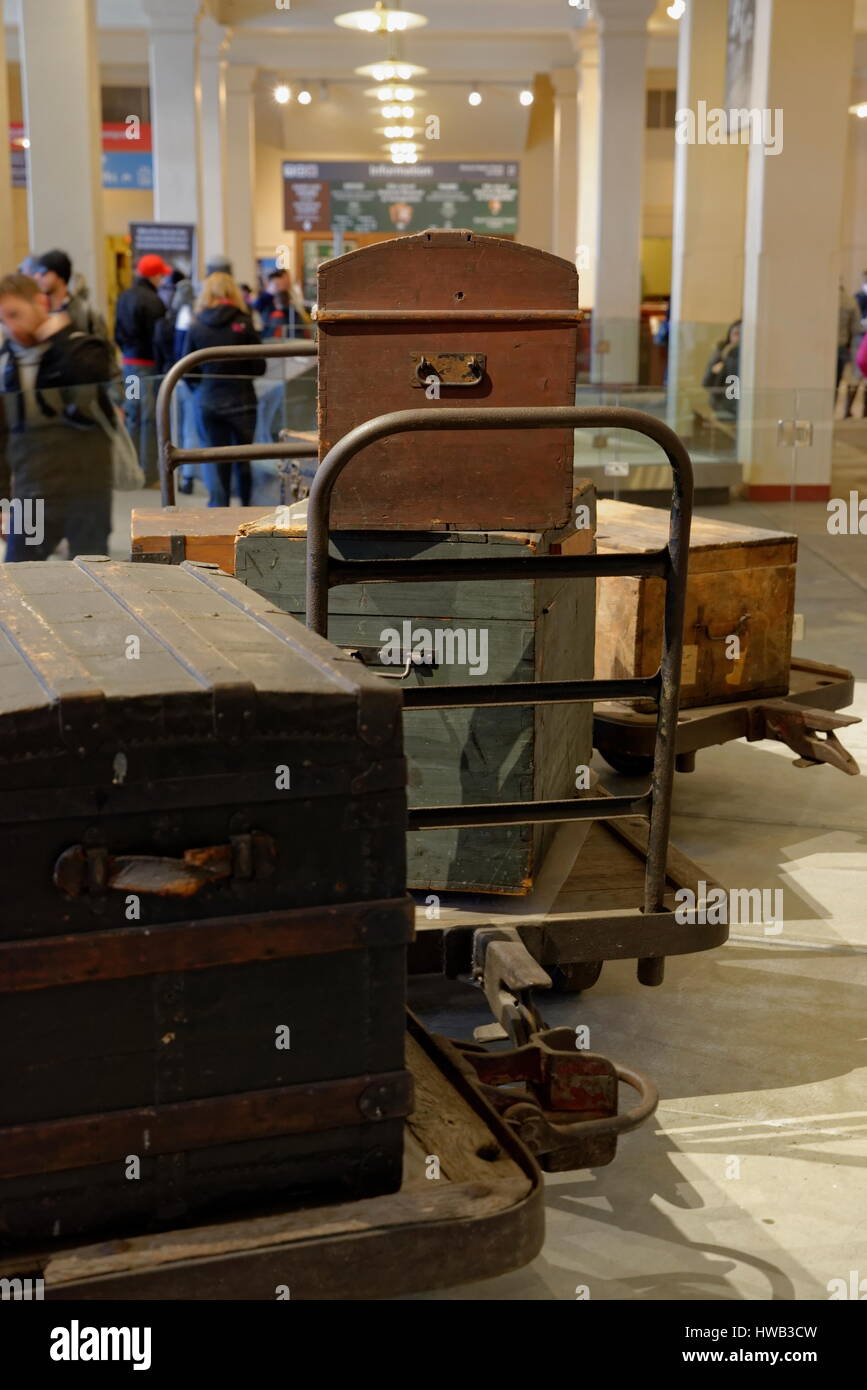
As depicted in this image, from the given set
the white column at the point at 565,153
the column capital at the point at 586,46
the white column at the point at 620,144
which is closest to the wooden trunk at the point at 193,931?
the white column at the point at 620,144

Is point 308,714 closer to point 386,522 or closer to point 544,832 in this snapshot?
point 386,522

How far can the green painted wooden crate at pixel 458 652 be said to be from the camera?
325cm

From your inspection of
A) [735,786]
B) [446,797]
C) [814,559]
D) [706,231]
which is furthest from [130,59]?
[446,797]

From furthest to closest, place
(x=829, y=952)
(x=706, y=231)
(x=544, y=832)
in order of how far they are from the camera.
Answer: (x=706, y=231)
(x=829, y=952)
(x=544, y=832)

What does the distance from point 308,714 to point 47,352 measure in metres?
5.94

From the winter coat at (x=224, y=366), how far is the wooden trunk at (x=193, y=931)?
299 inches

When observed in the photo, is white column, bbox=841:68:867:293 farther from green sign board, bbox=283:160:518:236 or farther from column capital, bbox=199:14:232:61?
column capital, bbox=199:14:232:61

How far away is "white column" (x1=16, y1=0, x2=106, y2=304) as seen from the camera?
12.0m

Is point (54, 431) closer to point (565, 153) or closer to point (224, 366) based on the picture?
point (224, 366)

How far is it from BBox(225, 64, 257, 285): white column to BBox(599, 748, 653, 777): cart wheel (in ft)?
69.3

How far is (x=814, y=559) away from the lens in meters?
10.3

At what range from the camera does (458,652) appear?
129 inches

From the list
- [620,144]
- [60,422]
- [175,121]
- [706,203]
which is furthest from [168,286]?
[60,422]

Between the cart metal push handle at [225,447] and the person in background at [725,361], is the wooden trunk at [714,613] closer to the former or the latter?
the cart metal push handle at [225,447]
